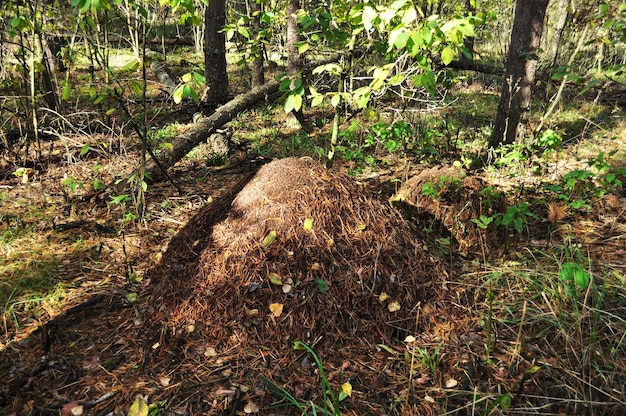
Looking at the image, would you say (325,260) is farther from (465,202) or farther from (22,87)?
(22,87)

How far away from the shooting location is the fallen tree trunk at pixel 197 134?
437 centimetres

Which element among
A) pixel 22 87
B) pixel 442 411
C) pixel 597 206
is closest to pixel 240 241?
pixel 442 411

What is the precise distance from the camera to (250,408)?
1.88 metres

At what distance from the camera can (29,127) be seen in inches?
186

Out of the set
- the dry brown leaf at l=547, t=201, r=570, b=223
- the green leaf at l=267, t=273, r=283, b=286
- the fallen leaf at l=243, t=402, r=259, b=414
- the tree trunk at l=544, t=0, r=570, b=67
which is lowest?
the fallen leaf at l=243, t=402, r=259, b=414

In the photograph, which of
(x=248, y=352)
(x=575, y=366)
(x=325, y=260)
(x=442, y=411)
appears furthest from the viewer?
(x=325, y=260)

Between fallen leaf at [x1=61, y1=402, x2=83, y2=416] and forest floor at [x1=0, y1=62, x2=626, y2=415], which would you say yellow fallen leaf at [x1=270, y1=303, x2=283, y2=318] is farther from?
fallen leaf at [x1=61, y1=402, x2=83, y2=416]

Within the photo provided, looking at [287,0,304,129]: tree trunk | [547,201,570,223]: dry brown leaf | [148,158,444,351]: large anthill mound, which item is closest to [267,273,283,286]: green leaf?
[148,158,444,351]: large anthill mound

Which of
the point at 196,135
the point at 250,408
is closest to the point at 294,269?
the point at 250,408

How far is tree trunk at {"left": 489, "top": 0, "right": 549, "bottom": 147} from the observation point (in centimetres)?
490

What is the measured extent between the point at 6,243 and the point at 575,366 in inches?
168

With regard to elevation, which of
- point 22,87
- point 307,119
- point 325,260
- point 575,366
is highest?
point 22,87

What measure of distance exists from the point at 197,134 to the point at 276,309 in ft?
10.6

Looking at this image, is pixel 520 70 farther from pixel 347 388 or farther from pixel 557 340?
pixel 347 388
